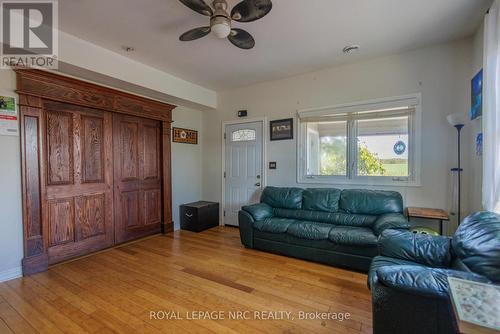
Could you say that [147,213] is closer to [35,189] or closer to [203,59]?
[35,189]

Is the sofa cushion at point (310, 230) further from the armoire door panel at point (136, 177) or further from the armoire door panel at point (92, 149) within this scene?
the armoire door panel at point (92, 149)

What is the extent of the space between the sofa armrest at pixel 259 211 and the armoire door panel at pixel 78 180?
2094 mm

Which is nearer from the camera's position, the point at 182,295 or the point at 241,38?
the point at 182,295

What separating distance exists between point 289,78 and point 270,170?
5.45 feet

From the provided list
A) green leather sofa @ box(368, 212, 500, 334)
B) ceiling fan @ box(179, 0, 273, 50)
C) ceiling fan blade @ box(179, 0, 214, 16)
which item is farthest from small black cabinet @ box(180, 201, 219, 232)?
green leather sofa @ box(368, 212, 500, 334)

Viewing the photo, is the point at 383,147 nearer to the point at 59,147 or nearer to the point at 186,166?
the point at 186,166

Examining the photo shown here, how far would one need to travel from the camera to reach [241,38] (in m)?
2.38

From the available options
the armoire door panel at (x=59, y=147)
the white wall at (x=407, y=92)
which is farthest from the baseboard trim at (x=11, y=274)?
the white wall at (x=407, y=92)

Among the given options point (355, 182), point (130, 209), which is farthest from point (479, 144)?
point (130, 209)

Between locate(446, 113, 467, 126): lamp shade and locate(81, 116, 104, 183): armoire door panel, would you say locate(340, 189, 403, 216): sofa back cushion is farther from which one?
locate(81, 116, 104, 183): armoire door panel

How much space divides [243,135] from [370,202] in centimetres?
255

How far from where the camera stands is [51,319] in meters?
1.90

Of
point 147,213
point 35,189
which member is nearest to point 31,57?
point 35,189

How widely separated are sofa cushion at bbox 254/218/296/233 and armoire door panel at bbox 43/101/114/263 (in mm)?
2246
